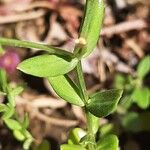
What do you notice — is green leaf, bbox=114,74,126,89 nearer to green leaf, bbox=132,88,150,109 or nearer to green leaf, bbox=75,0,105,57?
green leaf, bbox=132,88,150,109

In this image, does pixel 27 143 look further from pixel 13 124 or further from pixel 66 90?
pixel 66 90

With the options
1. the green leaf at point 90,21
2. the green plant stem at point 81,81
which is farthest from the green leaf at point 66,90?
the green leaf at point 90,21

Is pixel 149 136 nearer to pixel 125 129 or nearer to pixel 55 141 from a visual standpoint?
pixel 125 129

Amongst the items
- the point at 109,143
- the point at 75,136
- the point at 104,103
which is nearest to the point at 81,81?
the point at 104,103

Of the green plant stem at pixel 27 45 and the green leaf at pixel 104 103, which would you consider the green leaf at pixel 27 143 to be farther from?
the green plant stem at pixel 27 45

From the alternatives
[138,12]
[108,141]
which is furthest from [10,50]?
[108,141]

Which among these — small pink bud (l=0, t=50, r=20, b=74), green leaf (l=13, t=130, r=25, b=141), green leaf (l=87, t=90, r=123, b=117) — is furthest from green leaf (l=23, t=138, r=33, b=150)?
small pink bud (l=0, t=50, r=20, b=74)
